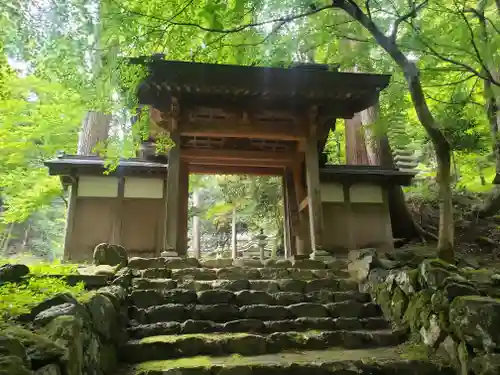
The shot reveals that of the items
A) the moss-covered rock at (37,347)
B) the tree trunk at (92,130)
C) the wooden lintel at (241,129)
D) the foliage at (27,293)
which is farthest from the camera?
the tree trunk at (92,130)

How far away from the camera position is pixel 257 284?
5.80 meters

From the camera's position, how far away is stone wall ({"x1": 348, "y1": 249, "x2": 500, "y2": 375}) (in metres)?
3.51

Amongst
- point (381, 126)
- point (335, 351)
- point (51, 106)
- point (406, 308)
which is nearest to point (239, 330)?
point (335, 351)

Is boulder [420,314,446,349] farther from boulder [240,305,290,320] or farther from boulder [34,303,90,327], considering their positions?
boulder [34,303,90,327]

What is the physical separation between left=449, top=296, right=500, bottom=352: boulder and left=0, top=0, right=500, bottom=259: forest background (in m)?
2.01

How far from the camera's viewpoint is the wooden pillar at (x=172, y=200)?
24.7 ft

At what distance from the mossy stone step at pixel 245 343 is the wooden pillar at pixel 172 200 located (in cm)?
333

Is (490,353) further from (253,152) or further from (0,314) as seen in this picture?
(253,152)

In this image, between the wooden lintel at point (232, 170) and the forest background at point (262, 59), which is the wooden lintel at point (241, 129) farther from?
the wooden lintel at point (232, 170)

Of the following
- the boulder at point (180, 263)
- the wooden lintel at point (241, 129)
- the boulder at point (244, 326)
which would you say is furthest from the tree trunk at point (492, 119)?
the boulder at point (180, 263)

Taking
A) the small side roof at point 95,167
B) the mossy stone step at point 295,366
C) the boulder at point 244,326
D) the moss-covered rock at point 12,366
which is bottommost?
the mossy stone step at point 295,366

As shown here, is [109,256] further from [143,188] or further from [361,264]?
[143,188]

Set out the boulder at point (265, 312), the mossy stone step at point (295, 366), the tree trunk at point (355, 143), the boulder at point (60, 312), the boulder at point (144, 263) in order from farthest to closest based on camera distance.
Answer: the tree trunk at point (355, 143)
the boulder at point (144, 263)
the boulder at point (265, 312)
the mossy stone step at point (295, 366)
the boulder at point (60, 312)

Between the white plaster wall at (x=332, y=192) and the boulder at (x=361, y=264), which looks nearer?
the boulder at (x=361, y=264)
